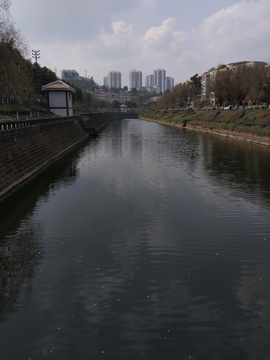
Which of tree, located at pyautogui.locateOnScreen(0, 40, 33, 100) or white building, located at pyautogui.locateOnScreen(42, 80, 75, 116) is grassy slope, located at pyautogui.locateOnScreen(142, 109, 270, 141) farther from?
white building, located at pyautogui.locateOnScreen(42, 80, 75, 116)

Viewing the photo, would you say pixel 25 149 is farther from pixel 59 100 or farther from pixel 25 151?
pixel 59 100

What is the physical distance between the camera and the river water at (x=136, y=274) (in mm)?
5719

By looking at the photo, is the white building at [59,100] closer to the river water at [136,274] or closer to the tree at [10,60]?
the tree at [10,60]

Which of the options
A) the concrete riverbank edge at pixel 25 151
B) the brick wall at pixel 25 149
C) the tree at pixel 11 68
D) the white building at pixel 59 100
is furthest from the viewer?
the white building at pixel 59 100

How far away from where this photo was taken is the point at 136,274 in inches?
315

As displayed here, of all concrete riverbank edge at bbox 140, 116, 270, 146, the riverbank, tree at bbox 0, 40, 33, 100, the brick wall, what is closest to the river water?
the brick wall

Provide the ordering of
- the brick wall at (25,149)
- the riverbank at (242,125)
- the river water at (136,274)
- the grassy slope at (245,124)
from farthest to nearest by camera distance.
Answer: the grassy slope at (245,124)
the riverbank at (242,125)
the brick wall at (25,149)
the river water at (136,274)

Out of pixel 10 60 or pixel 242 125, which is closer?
pixel 10 60

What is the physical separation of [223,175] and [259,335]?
604 inches

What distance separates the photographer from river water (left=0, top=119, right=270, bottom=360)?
5719mm

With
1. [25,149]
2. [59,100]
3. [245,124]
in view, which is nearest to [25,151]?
[25,149]

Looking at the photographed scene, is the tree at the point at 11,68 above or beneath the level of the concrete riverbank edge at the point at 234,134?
above

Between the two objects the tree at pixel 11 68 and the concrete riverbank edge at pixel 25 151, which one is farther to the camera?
the tree at pixel 11 68

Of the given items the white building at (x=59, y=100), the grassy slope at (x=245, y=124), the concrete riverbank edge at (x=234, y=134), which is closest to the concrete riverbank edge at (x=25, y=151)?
the concrete riverbank edge at (x=234, y=134)
